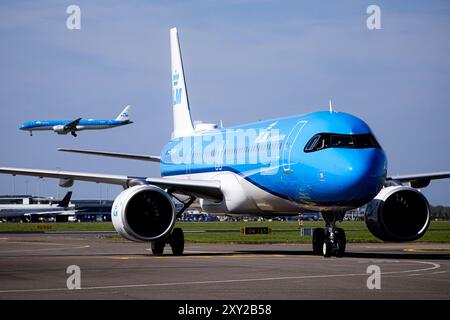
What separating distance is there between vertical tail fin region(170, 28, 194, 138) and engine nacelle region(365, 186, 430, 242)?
1260cm

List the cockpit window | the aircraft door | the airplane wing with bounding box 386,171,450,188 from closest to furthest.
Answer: the cockpit window < the aircraft door < the airplane wing with bounding box 386,171,450,188

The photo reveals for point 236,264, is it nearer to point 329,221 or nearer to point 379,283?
point 329,221

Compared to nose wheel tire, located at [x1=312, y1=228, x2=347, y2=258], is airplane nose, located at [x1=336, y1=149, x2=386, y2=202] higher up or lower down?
higher up

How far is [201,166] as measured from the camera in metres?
35.7

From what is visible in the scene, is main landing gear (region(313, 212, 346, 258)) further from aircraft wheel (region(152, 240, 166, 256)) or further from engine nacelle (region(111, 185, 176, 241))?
aircraft wheel (region(152, 240, 166, 256))

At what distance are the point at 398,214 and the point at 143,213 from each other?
870 cm

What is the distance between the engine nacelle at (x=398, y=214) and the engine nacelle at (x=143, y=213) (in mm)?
6791

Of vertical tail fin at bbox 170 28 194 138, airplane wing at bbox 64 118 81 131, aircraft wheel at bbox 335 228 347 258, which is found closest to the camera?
aircraft wheel at bbox 335 228 347 258

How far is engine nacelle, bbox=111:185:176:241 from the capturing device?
29219mm

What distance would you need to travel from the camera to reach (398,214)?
30.6m

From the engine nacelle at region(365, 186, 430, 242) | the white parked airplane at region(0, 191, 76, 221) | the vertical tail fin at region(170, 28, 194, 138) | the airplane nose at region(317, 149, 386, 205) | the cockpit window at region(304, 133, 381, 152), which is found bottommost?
the white parked airplane at region(0, 191, 76, 221)

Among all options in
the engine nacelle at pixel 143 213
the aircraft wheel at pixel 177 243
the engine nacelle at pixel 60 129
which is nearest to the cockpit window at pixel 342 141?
the engine nacelle at pixel 143 213

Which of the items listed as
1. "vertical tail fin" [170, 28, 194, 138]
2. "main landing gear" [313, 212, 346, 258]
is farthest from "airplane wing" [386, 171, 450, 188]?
"vertical tail fin" [170, 28, 194, 138]
